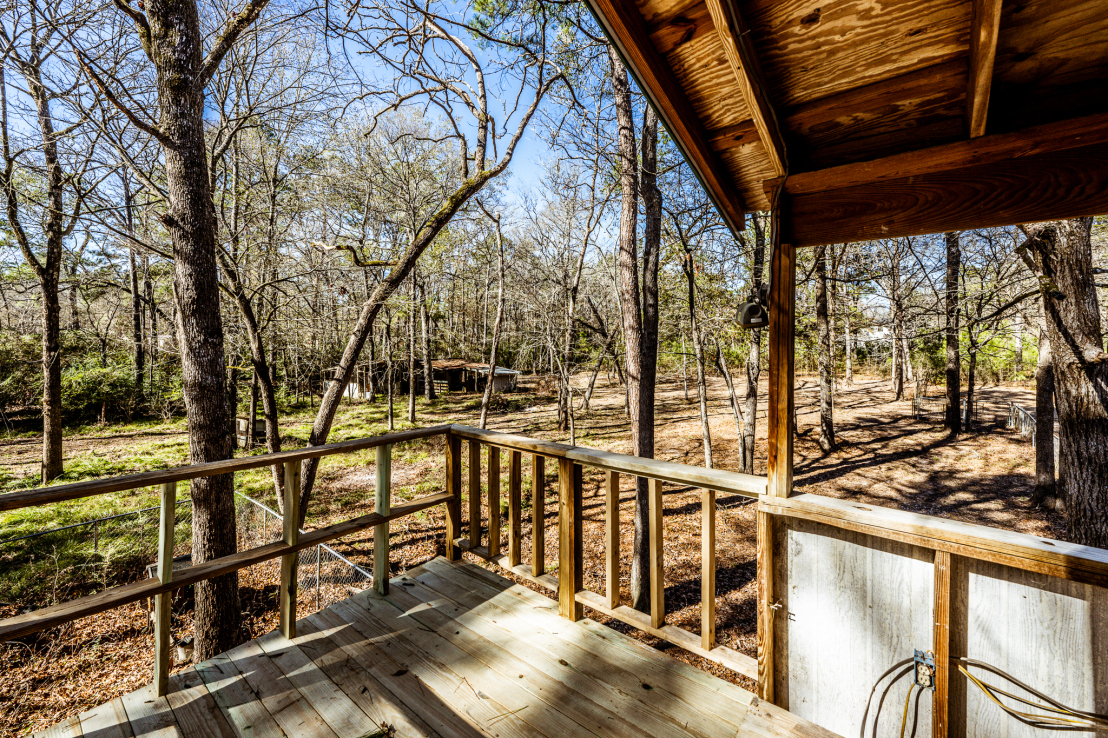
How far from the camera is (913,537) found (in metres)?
1.49

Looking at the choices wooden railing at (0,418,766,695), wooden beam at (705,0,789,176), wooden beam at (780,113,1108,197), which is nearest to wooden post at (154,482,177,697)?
wooden railing at (0,418,766,695)

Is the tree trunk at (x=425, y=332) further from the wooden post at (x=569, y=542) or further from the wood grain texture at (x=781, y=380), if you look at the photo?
the wood grain texture at (x=781, y=380)

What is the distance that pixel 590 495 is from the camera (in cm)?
929

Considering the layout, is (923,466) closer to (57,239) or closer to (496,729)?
(496,729)

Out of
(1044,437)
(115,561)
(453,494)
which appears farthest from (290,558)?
(1044,437)

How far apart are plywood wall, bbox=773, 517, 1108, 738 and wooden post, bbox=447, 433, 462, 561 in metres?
2.05

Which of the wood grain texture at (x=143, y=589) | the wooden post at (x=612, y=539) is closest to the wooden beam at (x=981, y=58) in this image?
the wooden post at (x=612, y=539)

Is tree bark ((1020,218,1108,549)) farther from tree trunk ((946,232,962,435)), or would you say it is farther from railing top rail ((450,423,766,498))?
tree trunk ((946,232,962,435))

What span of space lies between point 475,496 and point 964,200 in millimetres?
2832

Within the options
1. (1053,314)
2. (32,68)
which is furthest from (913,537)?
(32,68)

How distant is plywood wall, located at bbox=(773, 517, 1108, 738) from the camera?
4.31ft

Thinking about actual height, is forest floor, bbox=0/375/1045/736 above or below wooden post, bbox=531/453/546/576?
below

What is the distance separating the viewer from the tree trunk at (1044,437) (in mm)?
6902

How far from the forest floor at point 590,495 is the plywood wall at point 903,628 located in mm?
3688
